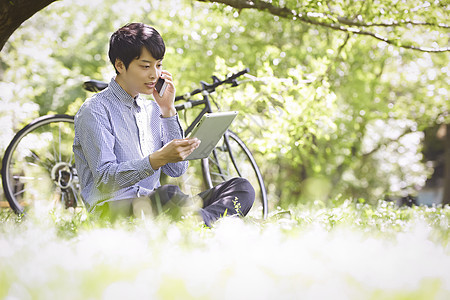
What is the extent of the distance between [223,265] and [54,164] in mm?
2942

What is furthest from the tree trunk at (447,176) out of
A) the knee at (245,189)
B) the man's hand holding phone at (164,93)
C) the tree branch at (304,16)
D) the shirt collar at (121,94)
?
the shirt collar at (121,94)

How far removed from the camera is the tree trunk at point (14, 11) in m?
3.44

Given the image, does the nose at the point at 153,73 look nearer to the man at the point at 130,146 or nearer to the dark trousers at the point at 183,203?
the man at the point at 130,146

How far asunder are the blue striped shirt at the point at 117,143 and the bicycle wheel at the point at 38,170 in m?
1.09

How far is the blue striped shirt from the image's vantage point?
8.99 ft

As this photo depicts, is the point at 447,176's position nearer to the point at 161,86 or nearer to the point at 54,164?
the point at 54,164

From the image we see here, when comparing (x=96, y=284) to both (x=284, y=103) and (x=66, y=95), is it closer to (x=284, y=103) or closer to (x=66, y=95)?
(x=284, y=103)

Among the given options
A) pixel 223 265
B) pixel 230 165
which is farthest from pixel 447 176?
pixel 223 265

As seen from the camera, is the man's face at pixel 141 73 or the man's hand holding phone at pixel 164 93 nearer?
the man's face at pixel 141 73

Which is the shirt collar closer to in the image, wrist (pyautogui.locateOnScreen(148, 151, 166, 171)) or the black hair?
the black hair

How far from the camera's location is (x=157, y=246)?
1979mm

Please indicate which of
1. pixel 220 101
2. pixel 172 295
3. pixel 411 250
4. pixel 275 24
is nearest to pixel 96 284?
pixel 172 295

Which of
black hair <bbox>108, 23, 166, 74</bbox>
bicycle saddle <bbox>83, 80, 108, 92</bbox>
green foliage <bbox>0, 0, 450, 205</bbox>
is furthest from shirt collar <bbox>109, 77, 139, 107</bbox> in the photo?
green foliage <bbox>0, 0, 450, 205</bbox>

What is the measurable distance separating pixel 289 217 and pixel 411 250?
138 centimetres
